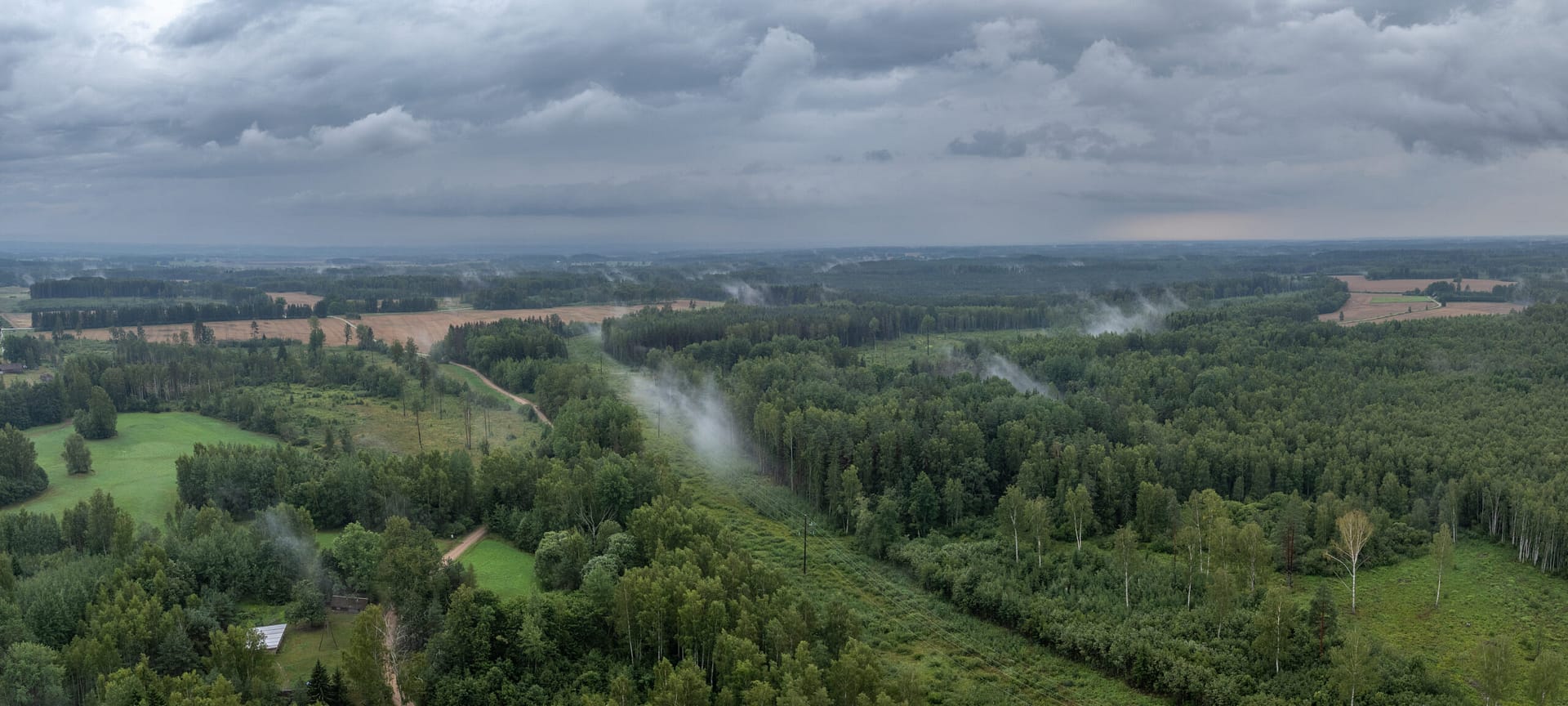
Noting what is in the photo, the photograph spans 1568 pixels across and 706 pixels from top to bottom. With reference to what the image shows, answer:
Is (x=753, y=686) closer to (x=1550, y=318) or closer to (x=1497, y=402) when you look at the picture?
(x=1497, y=402)

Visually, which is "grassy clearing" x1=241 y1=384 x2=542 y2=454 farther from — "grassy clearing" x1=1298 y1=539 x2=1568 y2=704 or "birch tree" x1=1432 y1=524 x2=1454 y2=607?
"birch tree" x1=1432 y1=524 x2=1454 y2=607

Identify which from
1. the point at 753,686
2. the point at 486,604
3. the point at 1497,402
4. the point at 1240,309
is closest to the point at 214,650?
the point at 486,604

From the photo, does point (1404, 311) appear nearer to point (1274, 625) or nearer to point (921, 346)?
point (921, 346)

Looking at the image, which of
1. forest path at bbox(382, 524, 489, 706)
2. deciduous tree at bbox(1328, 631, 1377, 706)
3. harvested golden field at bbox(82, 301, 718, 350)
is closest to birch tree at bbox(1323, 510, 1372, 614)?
deciduous tree at bbox(1328, 631, 1377, 706)

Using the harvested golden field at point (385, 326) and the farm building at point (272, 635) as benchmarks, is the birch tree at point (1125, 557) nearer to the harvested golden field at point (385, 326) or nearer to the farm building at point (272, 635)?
the farm building at point (272, 635)

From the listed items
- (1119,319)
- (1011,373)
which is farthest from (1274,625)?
(1119,319)

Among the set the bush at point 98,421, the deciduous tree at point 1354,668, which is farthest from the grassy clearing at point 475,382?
the deciduous tree at point 1354,668
